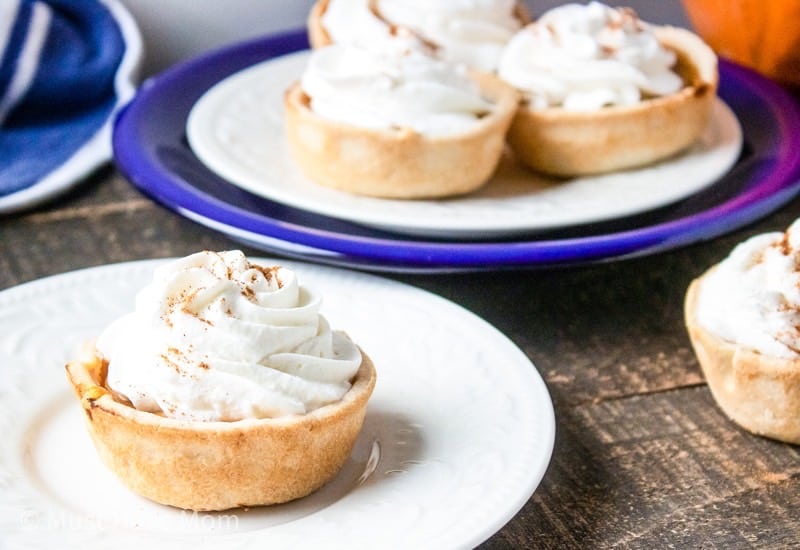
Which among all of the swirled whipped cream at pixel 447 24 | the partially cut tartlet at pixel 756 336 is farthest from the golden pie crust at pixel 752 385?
the swirled whipped cream at pixel 447 24

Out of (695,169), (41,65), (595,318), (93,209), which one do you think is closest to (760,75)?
(695,169)

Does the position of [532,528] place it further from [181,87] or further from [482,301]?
[181,87]

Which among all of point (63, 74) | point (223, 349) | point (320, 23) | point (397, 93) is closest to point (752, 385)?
point (223, 349)

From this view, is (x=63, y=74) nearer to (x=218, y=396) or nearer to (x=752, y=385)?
(x=218, y=396)

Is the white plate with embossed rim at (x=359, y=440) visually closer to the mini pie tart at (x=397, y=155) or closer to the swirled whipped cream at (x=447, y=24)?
the mini pie tart at (x=397, y=155)

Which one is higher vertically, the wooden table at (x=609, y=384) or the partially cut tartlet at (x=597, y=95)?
the partially cut tartlet at (x=597, y=95)

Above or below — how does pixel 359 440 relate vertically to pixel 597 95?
below

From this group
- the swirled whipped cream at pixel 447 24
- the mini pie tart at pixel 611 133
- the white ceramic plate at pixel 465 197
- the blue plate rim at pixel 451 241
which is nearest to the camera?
the blue plate rim at pixel 451 241
